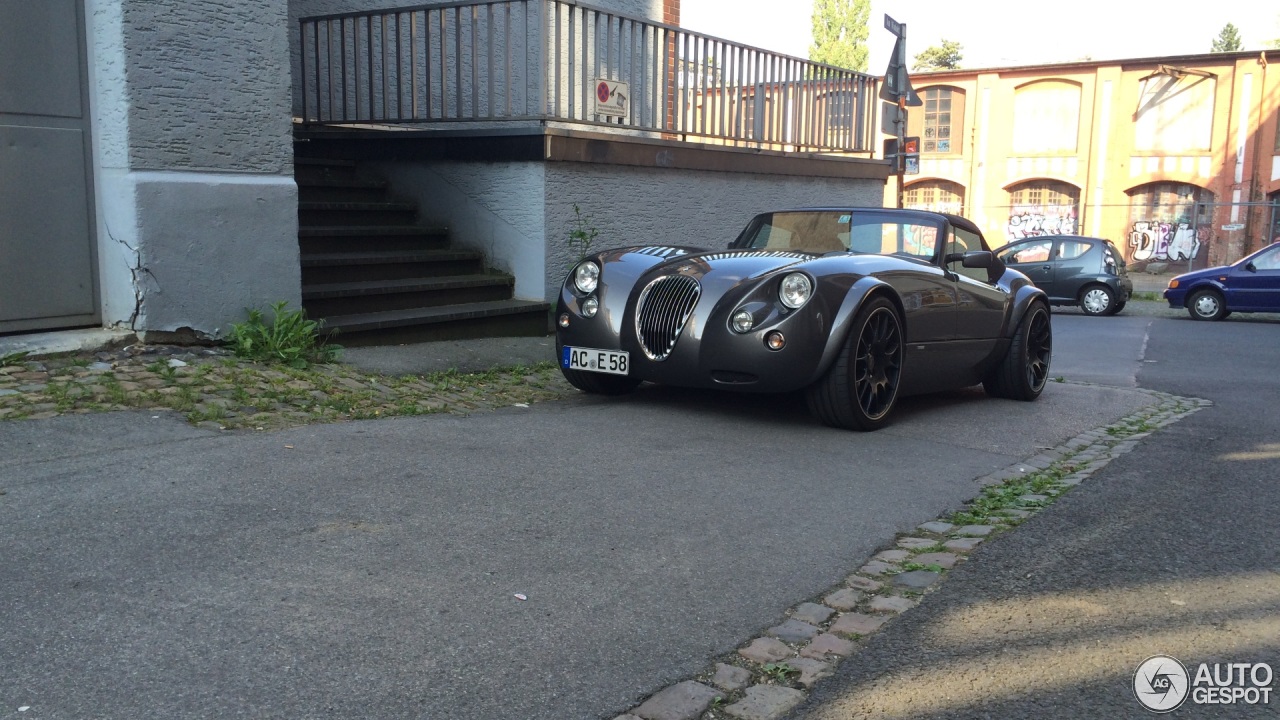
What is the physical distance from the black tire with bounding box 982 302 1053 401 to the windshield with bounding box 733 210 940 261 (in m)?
1.11

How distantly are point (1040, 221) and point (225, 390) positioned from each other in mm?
37722

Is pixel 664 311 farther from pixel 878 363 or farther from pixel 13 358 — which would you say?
pixel 13 358

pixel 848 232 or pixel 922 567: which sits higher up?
pixel 848 232

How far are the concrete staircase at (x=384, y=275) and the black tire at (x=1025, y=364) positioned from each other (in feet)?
12.7

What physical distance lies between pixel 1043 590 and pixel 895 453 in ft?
7.15

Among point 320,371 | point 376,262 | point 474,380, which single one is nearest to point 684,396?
point 474,380

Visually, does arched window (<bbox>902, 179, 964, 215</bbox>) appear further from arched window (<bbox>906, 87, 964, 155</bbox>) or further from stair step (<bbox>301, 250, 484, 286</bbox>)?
stair step (<bbox>301, 250, 484, 286</bbox>)

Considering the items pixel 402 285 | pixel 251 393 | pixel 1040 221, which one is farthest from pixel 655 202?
pixel 1040 221

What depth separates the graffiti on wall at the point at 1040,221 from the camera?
39250 millimetres

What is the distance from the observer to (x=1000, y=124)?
40875 mm

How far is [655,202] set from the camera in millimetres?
10922

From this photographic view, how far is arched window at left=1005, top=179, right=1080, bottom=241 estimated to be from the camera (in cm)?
3934
